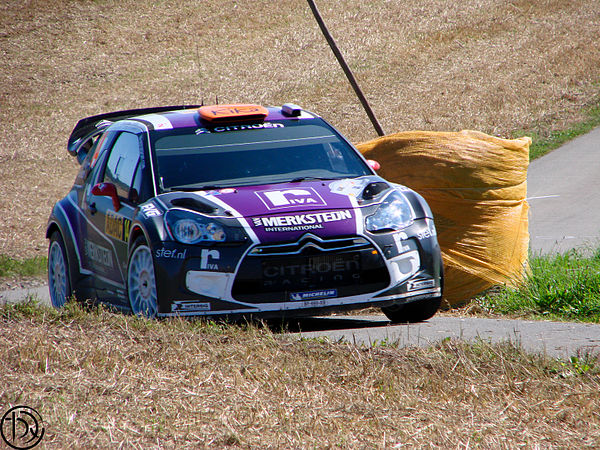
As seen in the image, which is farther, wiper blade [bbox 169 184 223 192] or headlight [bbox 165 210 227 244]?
wiper blade [bbox 169 184 223 192]

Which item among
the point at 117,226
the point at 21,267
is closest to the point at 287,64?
the point at 21,267

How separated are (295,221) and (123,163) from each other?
1.98m

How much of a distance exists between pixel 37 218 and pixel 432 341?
1154 cm

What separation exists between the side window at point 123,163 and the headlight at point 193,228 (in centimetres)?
92

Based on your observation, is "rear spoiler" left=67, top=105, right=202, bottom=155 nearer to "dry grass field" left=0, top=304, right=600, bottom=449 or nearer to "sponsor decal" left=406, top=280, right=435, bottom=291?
"sponsor decal" left=406, top=280, right=435, bottom=291

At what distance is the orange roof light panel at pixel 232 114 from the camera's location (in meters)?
7.55

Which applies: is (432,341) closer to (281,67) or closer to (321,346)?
(321,346)

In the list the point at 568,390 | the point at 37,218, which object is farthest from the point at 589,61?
the point at 568,390

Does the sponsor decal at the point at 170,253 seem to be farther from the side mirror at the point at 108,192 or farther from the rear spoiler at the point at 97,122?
the rear spoiler at the point at 97,122

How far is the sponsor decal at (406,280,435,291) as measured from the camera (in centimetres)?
660

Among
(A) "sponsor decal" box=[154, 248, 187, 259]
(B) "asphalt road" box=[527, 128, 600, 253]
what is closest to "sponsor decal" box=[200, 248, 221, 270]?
(A) "sponsor decal" box=[154, 248, 187, 259]

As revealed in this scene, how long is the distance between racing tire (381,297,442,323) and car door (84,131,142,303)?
2.00 meters

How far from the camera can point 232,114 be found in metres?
7.59

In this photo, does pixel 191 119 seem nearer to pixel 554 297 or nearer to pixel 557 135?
pixel 554 297
